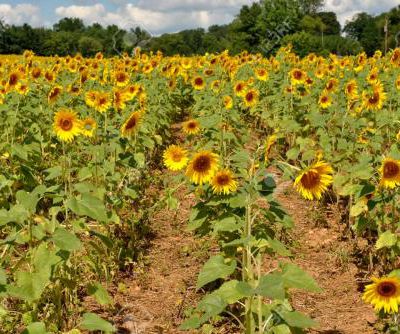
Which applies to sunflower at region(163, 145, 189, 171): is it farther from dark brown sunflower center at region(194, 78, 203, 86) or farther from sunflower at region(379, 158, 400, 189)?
dark brown sunflower center at region(194, 78, 203, 86)

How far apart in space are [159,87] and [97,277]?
19.8ft

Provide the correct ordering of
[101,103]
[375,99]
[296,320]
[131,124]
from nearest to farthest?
1. [296,320]
2. [131,124]
3. [101,103]
4. [375,99]

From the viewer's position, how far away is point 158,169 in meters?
7.07

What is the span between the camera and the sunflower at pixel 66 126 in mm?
4175

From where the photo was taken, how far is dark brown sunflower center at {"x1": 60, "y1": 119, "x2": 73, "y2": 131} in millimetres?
4197

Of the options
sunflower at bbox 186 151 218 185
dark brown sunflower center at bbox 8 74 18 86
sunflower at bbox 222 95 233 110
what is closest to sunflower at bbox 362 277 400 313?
sunflower at bbox 186 151 218 185

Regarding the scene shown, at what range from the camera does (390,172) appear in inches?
123

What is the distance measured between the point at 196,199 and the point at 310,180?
279cm

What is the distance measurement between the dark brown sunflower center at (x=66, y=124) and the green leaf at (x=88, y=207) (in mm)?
1565

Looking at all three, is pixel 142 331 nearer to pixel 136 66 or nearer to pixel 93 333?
pixel 93 333

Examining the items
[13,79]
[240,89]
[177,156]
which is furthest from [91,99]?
[240,89]

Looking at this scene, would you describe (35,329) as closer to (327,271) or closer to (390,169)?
(390,169)

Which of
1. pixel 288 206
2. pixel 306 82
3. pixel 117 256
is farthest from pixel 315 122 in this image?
pixel 117 256

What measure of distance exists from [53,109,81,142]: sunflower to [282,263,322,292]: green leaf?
232cm
